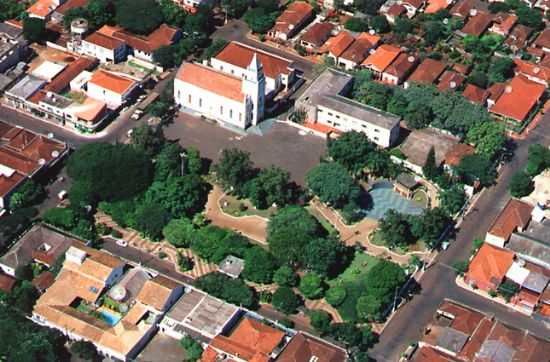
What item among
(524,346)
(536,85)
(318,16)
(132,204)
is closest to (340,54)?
(318,16)

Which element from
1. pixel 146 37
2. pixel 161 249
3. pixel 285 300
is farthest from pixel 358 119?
pixel 146 37

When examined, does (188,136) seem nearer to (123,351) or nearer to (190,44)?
(190,44)

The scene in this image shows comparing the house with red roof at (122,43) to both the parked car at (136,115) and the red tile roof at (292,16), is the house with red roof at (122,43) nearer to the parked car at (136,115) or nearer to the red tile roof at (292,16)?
the parked car at (136,115)

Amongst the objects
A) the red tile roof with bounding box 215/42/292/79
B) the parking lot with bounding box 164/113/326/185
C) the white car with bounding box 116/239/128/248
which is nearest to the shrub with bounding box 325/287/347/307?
the parking lot with bounding box 164/113/326/185

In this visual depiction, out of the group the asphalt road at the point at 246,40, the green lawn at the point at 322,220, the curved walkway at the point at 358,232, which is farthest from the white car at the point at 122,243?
the asphalt road at the point at 246,40

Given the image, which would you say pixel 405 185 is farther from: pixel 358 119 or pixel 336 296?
pixel 336 296

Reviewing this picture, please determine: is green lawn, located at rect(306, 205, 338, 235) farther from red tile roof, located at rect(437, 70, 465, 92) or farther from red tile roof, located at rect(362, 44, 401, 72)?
red tile roof, located at rect(362, 44, 401, 72)

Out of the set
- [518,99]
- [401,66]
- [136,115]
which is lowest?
[136,115]
